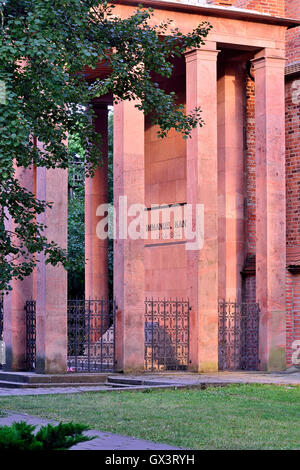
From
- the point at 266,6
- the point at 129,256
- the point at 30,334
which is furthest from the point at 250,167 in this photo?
the point at 30,334

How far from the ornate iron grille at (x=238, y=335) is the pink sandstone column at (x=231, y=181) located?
904mm

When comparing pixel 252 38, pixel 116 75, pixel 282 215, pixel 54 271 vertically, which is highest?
pixel 252 38

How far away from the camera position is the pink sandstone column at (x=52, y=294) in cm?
1912

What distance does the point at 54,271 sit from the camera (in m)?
19.2

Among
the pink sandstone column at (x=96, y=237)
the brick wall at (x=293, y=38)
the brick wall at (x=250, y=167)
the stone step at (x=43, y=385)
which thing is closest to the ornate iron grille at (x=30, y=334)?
the stone step at (x=43, y=385)

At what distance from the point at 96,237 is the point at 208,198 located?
5.56m

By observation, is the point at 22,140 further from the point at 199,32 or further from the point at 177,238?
the point at 177,238

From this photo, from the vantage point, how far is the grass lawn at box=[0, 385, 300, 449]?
10109mm

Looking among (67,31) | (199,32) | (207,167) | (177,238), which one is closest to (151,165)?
(177,238)

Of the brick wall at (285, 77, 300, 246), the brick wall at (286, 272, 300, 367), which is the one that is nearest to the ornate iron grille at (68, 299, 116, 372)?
the brick wall at (286, 272, 300, 367)

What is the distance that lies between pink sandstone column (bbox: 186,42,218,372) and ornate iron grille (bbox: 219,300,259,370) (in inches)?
33.6

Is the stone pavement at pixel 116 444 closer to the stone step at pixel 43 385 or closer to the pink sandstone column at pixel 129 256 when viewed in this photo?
the stone step at pixel 43 385

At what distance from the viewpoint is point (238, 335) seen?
21.6 m
